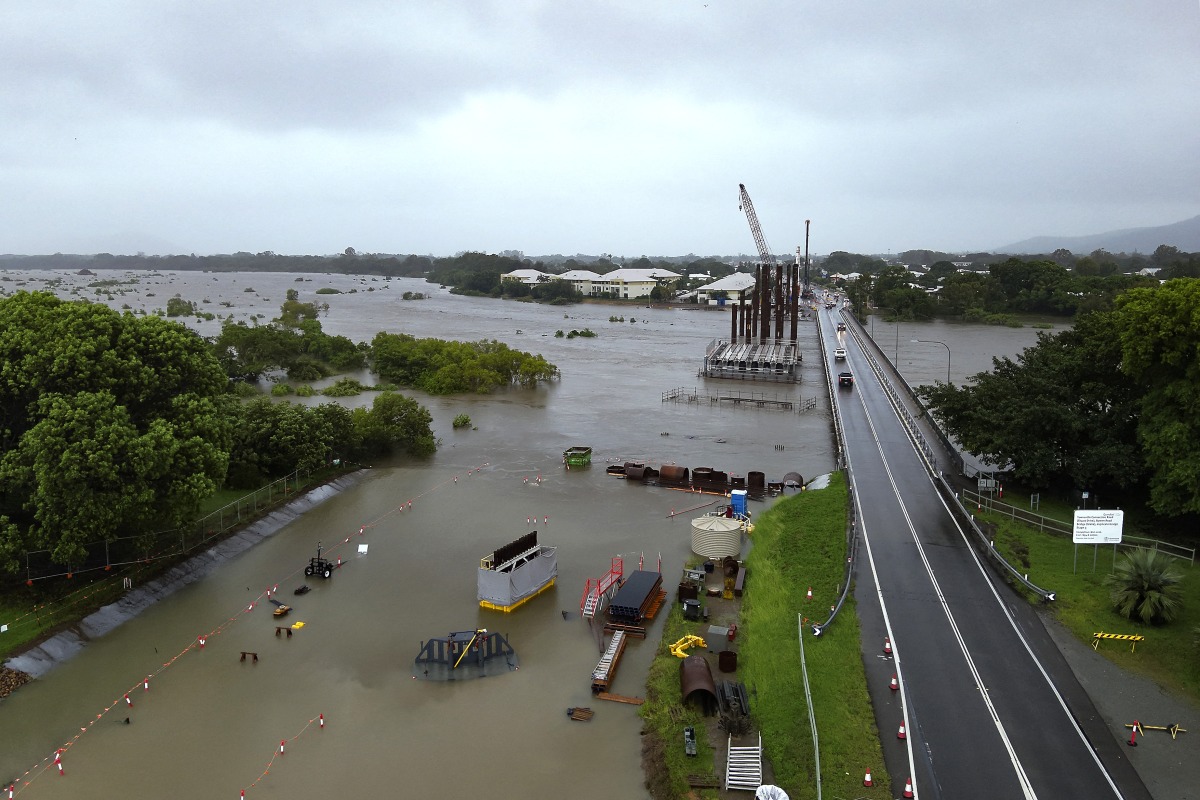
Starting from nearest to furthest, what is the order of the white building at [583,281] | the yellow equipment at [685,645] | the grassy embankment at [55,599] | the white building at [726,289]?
the yellow equipment at [685,645]
the grassy embankment at [55,599]
the white building at [726,289]
the white building at [583,281]

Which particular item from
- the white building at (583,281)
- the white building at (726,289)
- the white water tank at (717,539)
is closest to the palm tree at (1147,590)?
the white water tank at (717,539)

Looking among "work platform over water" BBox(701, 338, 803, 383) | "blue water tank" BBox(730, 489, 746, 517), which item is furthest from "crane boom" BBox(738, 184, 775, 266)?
"blue water tank" BBox(730, 489, 746, 517)

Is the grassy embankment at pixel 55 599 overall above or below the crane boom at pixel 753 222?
below

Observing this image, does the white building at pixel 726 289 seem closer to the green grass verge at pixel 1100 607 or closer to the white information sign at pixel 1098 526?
the green grass verge at pixel 1100 607

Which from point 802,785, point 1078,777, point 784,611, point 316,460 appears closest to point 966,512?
point 784,611

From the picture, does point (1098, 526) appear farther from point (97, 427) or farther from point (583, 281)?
point (583, 281)

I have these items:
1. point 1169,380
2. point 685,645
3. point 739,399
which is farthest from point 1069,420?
→ point 739,399

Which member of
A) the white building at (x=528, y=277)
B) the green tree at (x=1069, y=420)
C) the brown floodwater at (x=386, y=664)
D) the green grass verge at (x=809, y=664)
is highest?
the white building at (x=528, y=277)
